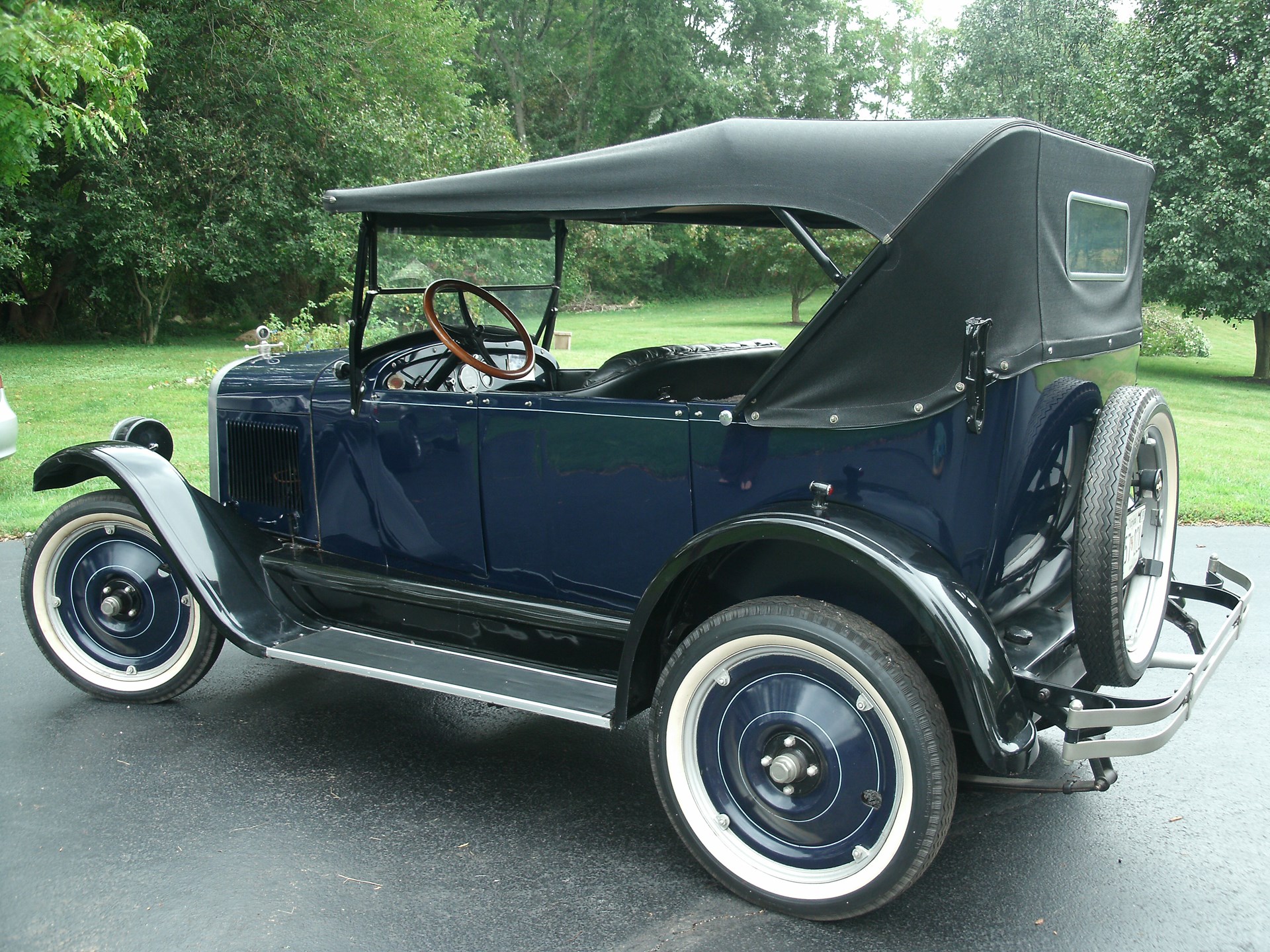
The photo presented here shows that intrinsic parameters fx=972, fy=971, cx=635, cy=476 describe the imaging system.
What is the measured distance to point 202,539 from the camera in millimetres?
3496

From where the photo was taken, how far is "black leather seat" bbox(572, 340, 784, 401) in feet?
10.0

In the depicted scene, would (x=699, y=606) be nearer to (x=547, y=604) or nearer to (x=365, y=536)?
(x=547, y=604)

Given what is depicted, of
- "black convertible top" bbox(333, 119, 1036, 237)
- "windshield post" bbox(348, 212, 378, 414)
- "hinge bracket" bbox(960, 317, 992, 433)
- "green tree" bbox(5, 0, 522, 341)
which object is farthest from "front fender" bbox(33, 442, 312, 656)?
"green tree" bbox(5, 0, 522, 341)

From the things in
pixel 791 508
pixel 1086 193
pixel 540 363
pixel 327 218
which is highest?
pixel 327 218

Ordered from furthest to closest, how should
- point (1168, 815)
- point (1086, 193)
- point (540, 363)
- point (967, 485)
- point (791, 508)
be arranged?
point (540, 363)
point (1168, 815)
point (1086, 193)
point (791, 508)
point (967, 485)

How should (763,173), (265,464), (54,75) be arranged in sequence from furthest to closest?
(54,75)
(265,464)
(763,173)

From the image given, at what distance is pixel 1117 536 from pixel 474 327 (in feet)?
7.67

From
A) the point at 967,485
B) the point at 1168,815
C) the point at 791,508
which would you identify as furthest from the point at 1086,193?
the point at 1168,815

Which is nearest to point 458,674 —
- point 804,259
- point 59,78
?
point 804,259

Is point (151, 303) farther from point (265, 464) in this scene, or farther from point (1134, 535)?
point (1134, 535)

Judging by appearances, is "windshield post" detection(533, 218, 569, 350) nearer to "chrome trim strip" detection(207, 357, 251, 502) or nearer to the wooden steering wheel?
the wooden steering wheel

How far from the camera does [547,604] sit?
10.2ft

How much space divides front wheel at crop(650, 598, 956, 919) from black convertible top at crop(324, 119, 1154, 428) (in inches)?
23.1

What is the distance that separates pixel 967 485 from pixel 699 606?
2.88 feet
